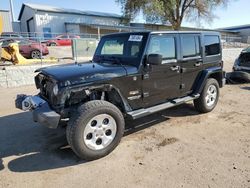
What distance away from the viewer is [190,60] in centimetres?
520

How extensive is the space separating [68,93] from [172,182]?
191 cm

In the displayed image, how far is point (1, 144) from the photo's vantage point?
437cm

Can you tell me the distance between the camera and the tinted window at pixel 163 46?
4430mm

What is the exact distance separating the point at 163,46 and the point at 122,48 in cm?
79

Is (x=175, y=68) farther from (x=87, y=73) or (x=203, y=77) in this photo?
(x=87, y=73)

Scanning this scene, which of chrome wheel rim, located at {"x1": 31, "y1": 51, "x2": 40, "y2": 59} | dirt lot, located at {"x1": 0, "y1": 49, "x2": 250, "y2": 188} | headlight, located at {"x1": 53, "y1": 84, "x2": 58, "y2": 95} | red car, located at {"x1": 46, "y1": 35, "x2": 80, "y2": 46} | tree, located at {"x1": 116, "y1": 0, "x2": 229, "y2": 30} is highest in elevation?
tree, located at {"x1": 116, "y1": 0, "x2": 229, "y2": 30}

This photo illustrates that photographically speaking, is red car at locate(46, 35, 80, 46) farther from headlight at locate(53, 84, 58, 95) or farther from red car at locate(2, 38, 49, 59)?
headlight at locate(53, 84, 58, 95)

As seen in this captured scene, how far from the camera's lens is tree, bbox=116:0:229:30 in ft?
85.7

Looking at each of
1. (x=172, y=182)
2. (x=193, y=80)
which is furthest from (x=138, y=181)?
(x=193, y=80)

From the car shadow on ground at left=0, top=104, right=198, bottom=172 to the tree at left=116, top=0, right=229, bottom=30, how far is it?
72.8 feet

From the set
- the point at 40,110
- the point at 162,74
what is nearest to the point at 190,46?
the point at 162,74

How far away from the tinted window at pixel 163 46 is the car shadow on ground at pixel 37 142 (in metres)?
1.50

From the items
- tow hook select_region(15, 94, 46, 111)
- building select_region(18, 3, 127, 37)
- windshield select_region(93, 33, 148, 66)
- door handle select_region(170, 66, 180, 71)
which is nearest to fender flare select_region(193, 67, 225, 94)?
door handle select_region(170, 66, 180, 71)

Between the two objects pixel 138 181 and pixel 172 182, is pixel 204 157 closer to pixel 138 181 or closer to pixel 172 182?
pixel 172 182
